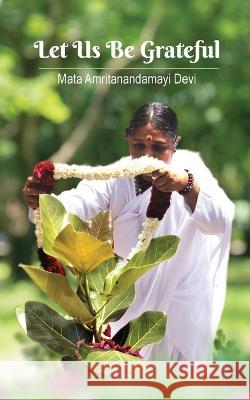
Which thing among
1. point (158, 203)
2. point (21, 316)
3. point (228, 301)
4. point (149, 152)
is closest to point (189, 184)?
point (158, 203)

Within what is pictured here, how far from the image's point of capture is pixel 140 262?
2.37 metres

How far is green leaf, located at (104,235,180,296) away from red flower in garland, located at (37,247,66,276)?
141 mm

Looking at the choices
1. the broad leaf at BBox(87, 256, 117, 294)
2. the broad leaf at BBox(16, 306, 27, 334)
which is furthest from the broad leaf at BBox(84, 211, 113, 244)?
the broad leaf at BBox(16, 306, 27, 334)

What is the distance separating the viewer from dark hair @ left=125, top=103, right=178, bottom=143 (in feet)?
9.43

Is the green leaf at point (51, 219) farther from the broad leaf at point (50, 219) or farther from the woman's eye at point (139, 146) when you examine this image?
the woman's eye at point (139, 146)

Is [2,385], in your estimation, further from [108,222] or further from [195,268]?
[195,268]

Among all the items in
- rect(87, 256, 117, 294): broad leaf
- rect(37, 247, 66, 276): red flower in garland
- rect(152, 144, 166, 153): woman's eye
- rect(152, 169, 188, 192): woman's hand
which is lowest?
rect(87, 256, 117, 294): broad leaf

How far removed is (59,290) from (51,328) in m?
0.11

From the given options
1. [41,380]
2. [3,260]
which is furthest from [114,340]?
[3,260]

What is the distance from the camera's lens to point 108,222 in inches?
97.7

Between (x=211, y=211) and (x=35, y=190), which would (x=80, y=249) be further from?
(x=211, y=211)

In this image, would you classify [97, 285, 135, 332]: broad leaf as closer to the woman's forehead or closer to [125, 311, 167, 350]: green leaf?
[125, 311, 167, 350]: green leaf

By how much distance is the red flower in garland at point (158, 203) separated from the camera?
2.48m

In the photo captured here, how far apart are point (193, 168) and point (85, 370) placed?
2.66 feet
